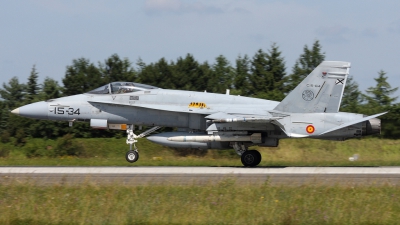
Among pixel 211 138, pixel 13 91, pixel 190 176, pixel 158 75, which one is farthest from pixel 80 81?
pixel 190 176

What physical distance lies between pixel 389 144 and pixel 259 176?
15024 mm

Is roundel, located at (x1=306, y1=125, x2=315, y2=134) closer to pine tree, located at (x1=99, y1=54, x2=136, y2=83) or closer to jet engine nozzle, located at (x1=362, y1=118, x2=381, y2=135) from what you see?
jet engine nozzle, located at (x1=362, y1=118, x2=381, y2=135)

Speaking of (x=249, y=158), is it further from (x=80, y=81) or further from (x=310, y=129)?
(x=80, y=81)

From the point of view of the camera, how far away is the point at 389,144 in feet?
93.0

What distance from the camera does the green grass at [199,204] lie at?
9.46 metres

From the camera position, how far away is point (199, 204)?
10328 mm

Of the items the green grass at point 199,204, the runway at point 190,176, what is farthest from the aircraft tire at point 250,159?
the green grass at point 199,204

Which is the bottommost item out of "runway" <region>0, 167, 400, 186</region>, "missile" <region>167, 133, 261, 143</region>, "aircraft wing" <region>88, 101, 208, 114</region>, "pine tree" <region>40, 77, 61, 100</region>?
"runway" <region>0, 167, 400, 186</region>

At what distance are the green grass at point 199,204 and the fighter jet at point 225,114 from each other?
6.43 metres

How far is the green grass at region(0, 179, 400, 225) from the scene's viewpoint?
9.46 meters

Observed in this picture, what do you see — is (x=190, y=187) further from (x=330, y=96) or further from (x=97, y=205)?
(x=330, y=96)

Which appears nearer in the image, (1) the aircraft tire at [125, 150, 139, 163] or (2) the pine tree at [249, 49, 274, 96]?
(1) the aircraft tire at [125, 150, 139, 163]

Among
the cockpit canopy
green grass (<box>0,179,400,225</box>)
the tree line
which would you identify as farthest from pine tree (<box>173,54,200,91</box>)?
green grass (<box>0,179,400,225</box>)

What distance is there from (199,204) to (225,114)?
879 centimetres
